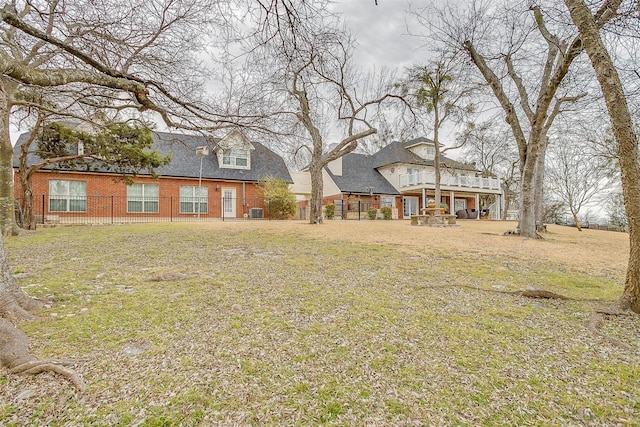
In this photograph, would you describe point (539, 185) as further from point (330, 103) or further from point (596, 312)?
point (596, 312)

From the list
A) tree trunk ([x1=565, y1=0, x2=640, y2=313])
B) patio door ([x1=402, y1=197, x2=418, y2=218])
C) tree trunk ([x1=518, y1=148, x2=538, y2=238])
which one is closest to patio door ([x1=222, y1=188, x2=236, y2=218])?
patio door ([x1=402, y1=197, x2=418, y2=218])

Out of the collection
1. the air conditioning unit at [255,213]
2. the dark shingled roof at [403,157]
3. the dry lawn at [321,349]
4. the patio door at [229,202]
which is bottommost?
the dry lawn at [321,349]

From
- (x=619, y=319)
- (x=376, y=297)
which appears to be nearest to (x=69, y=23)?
(x=376, y=297)

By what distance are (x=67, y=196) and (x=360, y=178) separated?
18590mm

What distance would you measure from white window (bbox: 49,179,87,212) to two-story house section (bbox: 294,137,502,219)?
14515 millimetres

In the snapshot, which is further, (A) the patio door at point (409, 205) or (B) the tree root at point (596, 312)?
(A) the patio door at point (409, 205)

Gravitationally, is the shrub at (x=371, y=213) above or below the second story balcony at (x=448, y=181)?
below

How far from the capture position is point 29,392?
175cm

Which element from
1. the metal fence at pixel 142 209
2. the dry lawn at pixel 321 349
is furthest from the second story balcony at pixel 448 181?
the dry lawn at pixel 321 349

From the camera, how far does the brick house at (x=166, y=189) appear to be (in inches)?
596

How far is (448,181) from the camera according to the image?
24.1m

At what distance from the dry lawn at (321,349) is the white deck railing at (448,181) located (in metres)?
19.1

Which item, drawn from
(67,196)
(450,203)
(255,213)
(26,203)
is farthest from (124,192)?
(450,203)

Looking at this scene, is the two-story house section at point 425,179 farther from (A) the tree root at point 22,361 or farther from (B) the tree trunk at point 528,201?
(A) the tree root at point 22,361
